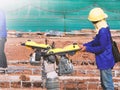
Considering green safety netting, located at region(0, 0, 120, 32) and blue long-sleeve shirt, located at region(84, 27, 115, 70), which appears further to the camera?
green safety netting, located at region(0, 0, 120, 32)

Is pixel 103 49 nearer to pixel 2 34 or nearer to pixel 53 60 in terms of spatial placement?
pixel 53 60

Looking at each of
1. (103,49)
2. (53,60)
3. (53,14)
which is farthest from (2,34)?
(53,14)

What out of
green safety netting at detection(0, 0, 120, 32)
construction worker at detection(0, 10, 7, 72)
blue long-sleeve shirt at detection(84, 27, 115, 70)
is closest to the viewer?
blue long-sleeve shirt at detection(84, 27, 115, 70)

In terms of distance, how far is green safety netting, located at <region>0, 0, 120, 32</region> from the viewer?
64.2ft

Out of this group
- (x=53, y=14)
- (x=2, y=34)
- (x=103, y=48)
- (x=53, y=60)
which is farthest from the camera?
(x=53, y=14)

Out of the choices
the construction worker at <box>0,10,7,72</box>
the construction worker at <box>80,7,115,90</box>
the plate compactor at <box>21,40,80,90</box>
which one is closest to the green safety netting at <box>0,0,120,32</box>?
the construction worker at <box>0,10,7,72</box>

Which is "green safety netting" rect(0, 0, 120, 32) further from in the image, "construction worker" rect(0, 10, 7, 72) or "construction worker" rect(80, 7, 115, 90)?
"construction worker" rect(80, 7, 115, 90)

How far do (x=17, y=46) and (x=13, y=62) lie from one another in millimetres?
4611

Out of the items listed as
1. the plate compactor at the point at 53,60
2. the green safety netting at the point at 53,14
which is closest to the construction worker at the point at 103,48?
the plate compactor at the point at 53,60

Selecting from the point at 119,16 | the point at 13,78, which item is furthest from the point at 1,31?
the point at 119,16

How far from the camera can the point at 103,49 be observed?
7.07 m

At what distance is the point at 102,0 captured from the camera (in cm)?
2038

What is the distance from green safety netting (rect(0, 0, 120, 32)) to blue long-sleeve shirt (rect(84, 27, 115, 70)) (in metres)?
12.3

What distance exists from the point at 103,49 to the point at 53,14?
13.0 m
